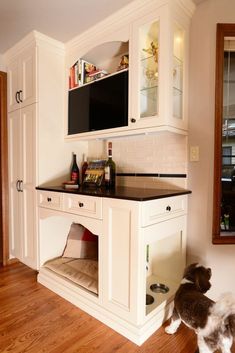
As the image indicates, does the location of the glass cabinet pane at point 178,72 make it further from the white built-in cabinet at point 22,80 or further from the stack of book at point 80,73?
the white built-in cabinet at point 22,80

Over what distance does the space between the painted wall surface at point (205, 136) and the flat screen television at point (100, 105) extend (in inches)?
20.7

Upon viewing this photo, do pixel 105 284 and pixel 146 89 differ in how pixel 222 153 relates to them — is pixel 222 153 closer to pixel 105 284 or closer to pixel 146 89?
pixel 146 89

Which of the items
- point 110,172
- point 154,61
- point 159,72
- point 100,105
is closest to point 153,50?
point 154,61

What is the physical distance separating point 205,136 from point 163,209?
0.63 metres

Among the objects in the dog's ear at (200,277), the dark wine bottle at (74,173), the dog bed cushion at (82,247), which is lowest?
the dog bed cushion at (82,247)

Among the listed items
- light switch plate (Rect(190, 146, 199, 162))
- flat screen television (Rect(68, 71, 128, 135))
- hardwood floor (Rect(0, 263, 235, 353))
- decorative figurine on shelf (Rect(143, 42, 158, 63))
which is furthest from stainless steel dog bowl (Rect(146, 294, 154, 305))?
decorative figurine on shelf (Rect(143, 42, 158, 63))

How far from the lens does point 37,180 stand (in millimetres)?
2113

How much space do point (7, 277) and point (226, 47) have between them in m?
2.76

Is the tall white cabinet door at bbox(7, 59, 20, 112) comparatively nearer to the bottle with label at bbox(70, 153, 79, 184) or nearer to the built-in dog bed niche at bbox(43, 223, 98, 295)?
the bottle with label at bbox(70, 153, 79, 184)

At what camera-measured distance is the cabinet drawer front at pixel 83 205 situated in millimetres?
1562

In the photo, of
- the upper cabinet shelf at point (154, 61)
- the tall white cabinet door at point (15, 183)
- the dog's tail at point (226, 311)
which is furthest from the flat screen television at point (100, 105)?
the dog's tail at point (226, 311)

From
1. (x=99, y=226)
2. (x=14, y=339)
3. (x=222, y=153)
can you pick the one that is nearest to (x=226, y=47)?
(x=222, y=153)

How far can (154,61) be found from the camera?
1635 millimetres

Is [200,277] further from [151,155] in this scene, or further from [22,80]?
[22,80]
